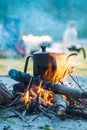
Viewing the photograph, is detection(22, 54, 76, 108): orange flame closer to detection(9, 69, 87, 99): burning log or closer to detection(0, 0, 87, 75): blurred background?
detection(9, 69, 87, 99): burning log

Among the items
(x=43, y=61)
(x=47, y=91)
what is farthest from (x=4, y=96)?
(x=43, y=61)

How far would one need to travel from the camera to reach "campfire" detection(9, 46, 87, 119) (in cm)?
397

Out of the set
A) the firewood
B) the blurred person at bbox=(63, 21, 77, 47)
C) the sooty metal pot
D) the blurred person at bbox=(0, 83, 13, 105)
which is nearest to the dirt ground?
the firewood

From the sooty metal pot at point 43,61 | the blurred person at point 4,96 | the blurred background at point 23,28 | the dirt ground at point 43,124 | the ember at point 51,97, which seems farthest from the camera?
the blurred background at point 23,28

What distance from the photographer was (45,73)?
14.8 feet

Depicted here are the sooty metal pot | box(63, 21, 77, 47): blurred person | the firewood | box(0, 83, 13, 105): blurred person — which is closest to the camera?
the firewood

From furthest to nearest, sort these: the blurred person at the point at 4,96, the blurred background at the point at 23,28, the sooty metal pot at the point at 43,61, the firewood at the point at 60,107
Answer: the blurred background at the point at 23,28
the sooty metal pot at the point at 43,61
the blurred person at the point at 4,96
the firewood at the point at 60,107

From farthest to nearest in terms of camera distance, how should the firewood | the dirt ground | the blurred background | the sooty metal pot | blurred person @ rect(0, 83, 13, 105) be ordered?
1. the blurred background
2. the sooty metal pot
3. blurred person @ rect(0, 83, 13, 105)
4. the firewood
5. the dirt ground

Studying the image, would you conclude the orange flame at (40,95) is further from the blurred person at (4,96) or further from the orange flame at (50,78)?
the blurred person at (4,96)

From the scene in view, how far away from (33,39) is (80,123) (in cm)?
888

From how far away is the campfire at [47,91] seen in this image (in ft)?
13.0

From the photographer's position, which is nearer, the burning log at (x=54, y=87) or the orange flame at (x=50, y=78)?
the burning log at (x=54, y=87)

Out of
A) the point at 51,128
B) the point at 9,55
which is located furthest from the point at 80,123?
the point at 9,55

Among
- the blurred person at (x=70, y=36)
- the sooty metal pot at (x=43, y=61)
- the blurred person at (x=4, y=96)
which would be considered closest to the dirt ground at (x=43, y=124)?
the blurred person at (x=4, y=96)
